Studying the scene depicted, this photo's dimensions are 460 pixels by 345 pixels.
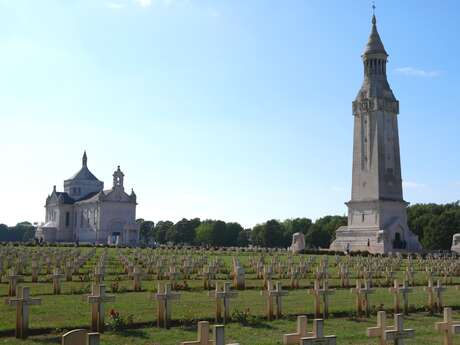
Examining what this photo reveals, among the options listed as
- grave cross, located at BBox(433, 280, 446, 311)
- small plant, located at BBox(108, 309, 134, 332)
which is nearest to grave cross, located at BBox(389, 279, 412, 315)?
grave cross, located at BBox(433, 280, 446, 311)

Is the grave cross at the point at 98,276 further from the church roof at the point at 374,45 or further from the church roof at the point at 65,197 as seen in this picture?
the church roof at the point at 65,197

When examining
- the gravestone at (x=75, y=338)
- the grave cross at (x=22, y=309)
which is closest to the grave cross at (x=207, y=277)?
the grave cross at (x=22, y=309)

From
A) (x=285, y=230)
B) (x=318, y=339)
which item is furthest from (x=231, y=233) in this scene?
(x=318, y=339)

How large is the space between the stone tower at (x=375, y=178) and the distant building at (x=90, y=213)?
133 feet

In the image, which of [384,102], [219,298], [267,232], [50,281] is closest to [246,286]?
[50,281]

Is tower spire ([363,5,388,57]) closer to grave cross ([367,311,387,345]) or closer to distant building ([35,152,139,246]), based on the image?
distant building ([35,152,139,246])

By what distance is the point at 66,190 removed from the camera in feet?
410

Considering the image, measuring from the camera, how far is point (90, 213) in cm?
10850

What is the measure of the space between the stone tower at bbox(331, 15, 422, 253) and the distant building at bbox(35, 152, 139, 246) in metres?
40.7

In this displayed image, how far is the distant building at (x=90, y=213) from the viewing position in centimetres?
10406

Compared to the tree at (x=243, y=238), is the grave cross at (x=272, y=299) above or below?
below

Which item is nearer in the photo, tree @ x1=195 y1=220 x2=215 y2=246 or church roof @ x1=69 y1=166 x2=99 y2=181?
tree @ x1=195 y1=220 x2=215 y2=246

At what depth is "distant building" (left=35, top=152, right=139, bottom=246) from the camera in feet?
341

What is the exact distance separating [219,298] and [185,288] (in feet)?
22.7
